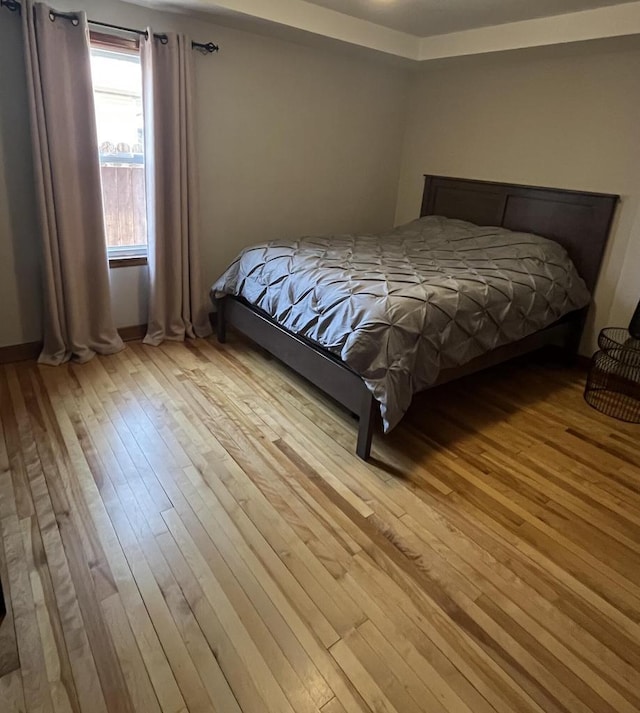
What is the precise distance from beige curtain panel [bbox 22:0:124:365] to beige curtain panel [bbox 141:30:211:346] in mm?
332

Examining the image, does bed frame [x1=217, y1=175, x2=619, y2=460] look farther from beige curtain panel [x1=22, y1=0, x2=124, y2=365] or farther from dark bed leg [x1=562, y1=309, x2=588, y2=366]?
beige curtain panel [x1=22, y1=0, x2=124, y2=365]

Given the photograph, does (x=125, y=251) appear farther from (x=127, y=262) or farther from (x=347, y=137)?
(x=347, y=137)

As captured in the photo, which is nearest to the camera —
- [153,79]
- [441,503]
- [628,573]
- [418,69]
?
[628,573]

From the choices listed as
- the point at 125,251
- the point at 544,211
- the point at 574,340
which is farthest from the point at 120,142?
the point at 574,340

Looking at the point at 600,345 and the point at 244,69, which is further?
the point at 244,69

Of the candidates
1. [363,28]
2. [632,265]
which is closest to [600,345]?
[632,265]

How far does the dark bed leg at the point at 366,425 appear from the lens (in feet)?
7.28

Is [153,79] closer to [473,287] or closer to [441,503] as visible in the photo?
[473,287]

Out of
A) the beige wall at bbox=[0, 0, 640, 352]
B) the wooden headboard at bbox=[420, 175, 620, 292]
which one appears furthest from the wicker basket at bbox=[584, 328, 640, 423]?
the wooden headboard at bbox=[420, 175, 620, 292]

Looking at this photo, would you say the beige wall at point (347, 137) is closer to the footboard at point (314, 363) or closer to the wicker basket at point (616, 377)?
the wicker basket at point (616, 377)

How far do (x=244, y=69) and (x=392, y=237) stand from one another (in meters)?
1.60

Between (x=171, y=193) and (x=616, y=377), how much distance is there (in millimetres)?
3226

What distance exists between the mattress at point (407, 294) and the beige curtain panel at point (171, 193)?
306 millimetres

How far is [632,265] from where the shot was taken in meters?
3.22
